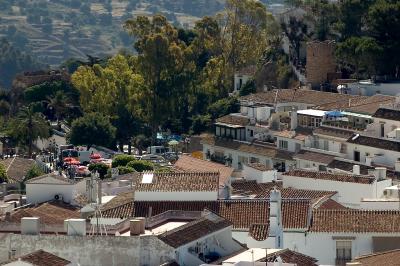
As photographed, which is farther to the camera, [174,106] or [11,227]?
[174,106]

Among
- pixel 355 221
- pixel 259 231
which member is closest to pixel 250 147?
pixel 355 221

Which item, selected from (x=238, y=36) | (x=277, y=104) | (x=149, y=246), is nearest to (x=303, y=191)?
(x=149, y=246)

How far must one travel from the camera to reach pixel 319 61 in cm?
7900

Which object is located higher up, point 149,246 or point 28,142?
point 149,246

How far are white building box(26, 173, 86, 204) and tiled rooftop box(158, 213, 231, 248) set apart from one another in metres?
9.41

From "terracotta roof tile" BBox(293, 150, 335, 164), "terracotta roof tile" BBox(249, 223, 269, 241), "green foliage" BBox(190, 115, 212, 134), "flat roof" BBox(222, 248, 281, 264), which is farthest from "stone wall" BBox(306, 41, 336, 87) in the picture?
"flat roof" BBox(222, 248, 281, 264)

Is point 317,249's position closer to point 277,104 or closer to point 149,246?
point 149,246

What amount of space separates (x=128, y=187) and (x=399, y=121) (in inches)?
565

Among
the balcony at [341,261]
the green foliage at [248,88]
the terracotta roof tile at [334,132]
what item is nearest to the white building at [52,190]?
the balcony at [341,261]

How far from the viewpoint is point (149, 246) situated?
35750mm

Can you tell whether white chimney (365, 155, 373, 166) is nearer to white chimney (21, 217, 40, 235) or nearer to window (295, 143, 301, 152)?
window (295, 143, 301, 152)

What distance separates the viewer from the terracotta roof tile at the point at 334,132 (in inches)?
2569

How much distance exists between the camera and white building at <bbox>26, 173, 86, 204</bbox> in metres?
48.3

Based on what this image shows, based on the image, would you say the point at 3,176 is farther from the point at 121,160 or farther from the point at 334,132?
the point at 334,132
